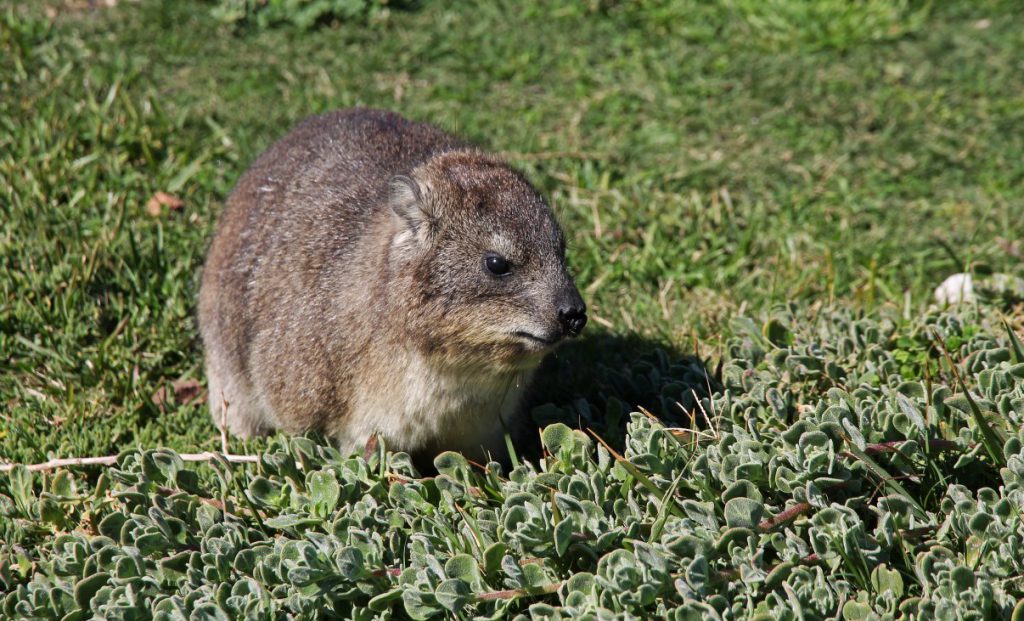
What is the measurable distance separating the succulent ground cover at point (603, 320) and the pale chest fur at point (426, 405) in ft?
0.67

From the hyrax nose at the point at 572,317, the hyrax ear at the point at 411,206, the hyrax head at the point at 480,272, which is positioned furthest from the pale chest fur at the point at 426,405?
the hyrax ear at the point at 411,206

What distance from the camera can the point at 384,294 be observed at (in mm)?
4250

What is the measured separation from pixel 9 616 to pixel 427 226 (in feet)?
6.40

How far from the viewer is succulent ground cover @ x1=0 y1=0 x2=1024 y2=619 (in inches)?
135

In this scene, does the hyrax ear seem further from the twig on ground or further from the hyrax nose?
the twig on ground

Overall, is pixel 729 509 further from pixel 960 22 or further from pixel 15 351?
pixel 960 22

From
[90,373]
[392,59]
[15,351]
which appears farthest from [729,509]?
[392,59]

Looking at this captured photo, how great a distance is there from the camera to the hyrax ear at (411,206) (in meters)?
4.18

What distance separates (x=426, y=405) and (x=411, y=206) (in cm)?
77

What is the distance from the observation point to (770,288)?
5789 millimetres

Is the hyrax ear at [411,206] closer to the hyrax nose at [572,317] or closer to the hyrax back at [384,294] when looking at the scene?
the hyrax back at [384,294]

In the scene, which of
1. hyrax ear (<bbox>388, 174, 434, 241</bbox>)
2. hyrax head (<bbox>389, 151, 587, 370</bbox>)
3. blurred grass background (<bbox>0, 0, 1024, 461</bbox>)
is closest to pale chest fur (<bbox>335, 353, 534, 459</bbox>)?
hyrax head (<bbox>389, 151, 587, 370</bbox>)

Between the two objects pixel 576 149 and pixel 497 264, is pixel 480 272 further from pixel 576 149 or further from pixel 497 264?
pixel 576 149

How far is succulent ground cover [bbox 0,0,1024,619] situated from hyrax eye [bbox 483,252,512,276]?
67 centimetres
